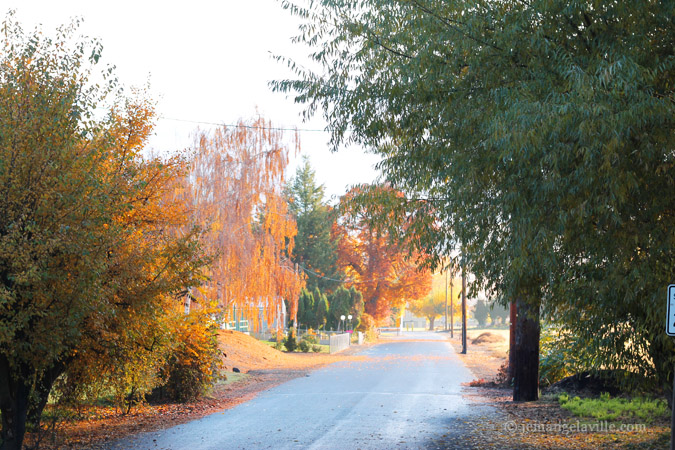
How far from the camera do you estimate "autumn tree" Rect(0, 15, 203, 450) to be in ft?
27.9

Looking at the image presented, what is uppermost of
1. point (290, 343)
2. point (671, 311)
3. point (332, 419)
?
point (671, 311)

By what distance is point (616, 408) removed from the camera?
13.7 m

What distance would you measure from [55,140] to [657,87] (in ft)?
25.1

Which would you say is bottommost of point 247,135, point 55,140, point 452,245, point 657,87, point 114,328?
point 114,328

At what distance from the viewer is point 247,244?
96.1ft

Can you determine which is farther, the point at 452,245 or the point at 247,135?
the point at 247,135

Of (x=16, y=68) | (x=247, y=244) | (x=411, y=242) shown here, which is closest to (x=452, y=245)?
(x=411, y=242)

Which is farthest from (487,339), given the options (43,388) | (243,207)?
(43,388)

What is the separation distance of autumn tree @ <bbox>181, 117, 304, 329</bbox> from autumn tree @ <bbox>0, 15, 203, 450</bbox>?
15.6 m

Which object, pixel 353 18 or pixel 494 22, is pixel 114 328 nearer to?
pixel 353 18

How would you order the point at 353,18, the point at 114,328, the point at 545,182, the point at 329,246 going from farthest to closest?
the point at 329,246 < the point at 353,18 < the point at 114,328 < the point at 545,182

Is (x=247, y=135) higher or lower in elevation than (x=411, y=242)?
higher

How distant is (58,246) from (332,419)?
6.86 metres

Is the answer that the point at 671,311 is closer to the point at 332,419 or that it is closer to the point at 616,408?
the point at 332,419
